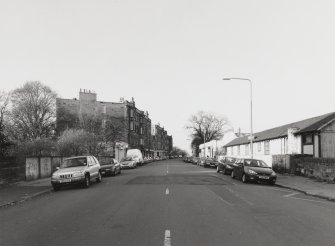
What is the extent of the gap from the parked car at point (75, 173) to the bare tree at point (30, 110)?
130 feet

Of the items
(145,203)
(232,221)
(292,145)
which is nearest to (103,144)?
(292,145)

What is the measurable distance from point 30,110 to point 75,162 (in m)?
41.0

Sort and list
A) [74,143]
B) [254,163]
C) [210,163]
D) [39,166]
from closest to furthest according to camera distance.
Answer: [254,163], [39,166], [74,143], [210,163]

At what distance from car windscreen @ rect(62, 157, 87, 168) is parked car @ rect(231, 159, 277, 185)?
9565 mm

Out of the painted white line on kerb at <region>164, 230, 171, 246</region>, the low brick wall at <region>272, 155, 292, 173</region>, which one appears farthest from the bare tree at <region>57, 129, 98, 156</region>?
the painted white line on kerb at <region>164, 230, 171, 246</region>

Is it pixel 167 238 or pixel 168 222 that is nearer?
pixel 167 238

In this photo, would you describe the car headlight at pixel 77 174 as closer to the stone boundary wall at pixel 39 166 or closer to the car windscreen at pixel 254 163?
the stone boundary wall at pixel 39 166

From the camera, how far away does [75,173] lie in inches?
712

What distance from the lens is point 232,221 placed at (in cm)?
900

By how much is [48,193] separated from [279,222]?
11655mm

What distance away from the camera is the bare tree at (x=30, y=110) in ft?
185

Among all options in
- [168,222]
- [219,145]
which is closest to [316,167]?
[168,222]

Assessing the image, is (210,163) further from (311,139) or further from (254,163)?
(254,163)

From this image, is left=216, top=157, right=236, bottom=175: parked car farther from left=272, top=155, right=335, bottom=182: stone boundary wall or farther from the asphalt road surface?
the asphalt road surface
